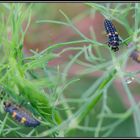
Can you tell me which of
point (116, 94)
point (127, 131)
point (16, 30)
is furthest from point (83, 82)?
point (16, 30)

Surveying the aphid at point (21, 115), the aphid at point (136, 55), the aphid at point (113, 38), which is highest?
the aphid at point (113, 38)

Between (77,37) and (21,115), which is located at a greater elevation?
(77,37)

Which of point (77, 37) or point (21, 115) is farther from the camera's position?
point (77, 37)

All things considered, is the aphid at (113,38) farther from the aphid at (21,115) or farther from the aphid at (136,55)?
the aphid at (21,115)

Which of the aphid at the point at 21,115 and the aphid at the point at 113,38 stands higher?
the aphid at the point at 113,38

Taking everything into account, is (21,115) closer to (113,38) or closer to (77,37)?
(113,38)

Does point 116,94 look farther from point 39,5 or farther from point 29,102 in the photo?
point 29,102

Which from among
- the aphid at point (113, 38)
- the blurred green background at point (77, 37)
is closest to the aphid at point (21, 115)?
the aphid at point (113, 38)

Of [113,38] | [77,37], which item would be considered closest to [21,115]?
[113,38]
